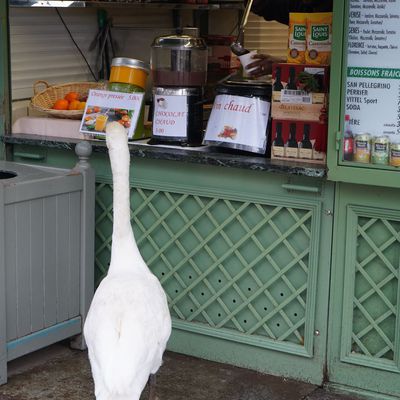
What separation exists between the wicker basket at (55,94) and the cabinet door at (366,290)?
86.1 inches

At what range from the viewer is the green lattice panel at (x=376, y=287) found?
209 inches

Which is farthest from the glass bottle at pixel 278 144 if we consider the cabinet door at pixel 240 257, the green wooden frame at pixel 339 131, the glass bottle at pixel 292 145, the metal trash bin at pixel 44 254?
the metal trash bin at pixel 44 254

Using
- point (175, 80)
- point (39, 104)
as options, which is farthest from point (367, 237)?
point (39, 104)

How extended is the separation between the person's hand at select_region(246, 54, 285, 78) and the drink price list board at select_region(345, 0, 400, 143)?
3.78 ft

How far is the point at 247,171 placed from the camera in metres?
5.69

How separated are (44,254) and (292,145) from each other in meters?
1.67

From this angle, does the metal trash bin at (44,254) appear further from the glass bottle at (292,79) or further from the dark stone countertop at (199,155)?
the glass bottle at (292,79)

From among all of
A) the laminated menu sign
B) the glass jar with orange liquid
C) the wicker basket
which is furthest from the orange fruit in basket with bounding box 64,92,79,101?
the glass jar with orange liquid

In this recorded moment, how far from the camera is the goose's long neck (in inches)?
198

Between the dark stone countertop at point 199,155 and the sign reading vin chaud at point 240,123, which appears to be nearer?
the dark stone countertop at point 199,155

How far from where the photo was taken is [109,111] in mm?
6348

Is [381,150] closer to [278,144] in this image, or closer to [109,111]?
[278,144]

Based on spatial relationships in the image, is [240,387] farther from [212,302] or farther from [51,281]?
[51,281]

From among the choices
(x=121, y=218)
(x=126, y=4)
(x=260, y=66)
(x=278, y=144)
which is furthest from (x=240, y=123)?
(x=126, y=4)
